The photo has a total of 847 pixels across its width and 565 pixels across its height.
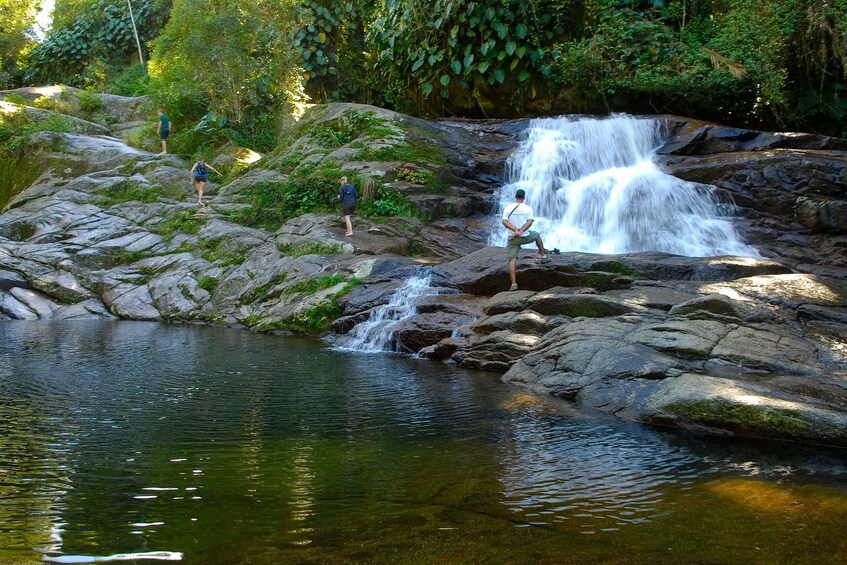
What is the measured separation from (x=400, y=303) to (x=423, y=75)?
13780 mm

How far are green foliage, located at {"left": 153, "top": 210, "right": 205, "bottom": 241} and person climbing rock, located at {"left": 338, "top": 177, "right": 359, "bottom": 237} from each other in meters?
5.38

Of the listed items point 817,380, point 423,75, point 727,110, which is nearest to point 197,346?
point 817,380

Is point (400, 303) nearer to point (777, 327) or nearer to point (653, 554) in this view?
point (777, 327)

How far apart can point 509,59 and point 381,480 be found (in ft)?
67.1

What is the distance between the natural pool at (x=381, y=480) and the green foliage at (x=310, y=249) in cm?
837

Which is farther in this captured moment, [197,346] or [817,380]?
[197,346]

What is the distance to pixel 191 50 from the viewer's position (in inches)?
970

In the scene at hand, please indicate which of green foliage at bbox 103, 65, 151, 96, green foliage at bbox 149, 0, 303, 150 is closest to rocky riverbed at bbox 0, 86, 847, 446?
green foliage at bbox 149, 0, 303, 150

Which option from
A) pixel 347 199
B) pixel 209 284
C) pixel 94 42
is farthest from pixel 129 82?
pixel 347 199

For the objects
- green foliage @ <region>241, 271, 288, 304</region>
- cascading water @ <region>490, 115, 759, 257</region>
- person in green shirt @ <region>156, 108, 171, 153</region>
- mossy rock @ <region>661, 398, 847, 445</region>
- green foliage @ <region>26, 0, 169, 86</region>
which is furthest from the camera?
green foliage @ <region>26, 0, 169, 86</region>

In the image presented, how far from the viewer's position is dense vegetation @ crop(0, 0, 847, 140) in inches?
766

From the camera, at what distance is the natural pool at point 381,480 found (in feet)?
13.2

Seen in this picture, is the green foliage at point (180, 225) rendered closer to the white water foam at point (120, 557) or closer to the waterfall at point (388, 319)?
the waterfall at point (388, 319)

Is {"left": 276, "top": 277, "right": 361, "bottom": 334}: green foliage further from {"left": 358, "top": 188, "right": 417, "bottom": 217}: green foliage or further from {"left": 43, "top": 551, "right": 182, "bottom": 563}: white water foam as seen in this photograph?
{"left": 43, "top": 551, "right": 182, "bottom": 563}: white water foam
